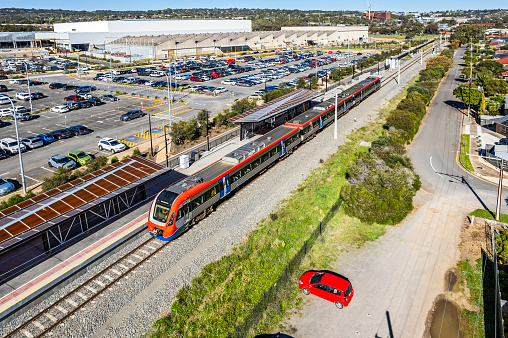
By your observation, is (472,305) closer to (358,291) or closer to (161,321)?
(358,291)

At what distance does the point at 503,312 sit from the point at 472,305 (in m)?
1.45

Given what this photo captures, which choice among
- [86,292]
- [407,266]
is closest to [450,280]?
[407,266]

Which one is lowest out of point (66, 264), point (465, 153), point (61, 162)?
point (66, 264)

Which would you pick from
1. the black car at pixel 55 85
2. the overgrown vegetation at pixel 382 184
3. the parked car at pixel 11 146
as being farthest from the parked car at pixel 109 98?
the overgrown vegetation at pixel 382 184

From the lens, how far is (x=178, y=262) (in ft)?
72.8

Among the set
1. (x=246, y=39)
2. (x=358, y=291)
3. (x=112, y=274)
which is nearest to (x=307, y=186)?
(x=358, y=291)

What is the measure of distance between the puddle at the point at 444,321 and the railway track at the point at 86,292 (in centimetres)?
1594

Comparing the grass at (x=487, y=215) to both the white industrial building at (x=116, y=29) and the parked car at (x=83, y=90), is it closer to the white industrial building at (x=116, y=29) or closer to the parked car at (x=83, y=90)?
the parked car at (x=83, y=90)

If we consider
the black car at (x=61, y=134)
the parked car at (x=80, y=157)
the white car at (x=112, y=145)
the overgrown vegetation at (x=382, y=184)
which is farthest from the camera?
the black car at (x=61, y=134)

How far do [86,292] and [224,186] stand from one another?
11855 millimetres

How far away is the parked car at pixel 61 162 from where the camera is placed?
3888 centimetres

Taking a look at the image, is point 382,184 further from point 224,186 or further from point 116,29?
point 116,29

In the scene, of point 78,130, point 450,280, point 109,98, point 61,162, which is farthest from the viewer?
point 109,98

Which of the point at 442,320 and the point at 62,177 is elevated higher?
the point at 62,177
